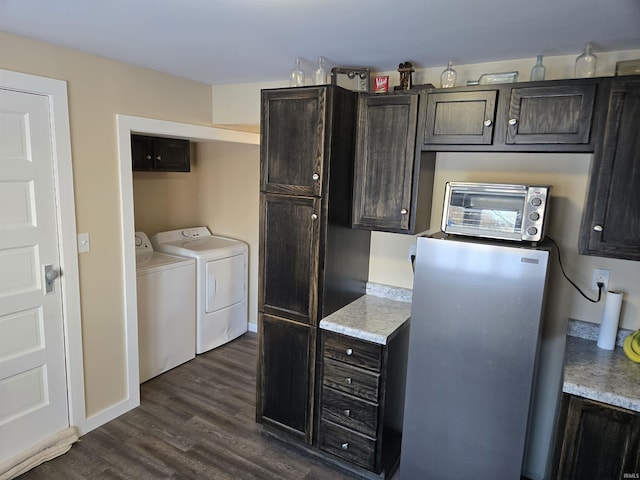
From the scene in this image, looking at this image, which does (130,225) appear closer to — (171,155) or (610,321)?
(171,155)

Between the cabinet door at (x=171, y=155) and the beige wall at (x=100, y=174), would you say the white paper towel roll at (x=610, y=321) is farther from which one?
the cabinet door at (x=171, y=155)

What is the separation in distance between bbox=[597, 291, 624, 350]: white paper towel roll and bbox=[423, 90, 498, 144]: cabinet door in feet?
3.28

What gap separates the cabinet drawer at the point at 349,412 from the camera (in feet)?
7.61

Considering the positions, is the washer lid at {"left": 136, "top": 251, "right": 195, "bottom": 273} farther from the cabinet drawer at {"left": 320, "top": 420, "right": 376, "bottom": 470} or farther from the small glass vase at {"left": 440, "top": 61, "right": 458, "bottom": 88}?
the small glass vase at {"left": 440, "top": 61, "right": 458, "bottom": 88}

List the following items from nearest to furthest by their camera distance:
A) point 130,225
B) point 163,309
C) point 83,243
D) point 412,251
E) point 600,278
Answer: point 600,278, point 83,243, point 412,251, point 130,225, point 163,309

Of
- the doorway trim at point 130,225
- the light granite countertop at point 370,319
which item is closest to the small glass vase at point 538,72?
the light granite countertop at point 370,319

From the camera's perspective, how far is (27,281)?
2.37 metres

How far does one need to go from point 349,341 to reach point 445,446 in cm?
73

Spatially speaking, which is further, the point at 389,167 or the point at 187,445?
the point at 187,445

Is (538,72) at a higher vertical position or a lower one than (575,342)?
higher

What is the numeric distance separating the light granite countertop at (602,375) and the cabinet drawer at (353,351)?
35.5 inches

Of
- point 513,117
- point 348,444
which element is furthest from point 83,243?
point 513,117

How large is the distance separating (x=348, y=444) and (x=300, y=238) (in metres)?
1.24

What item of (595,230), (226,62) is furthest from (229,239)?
(595,230)
